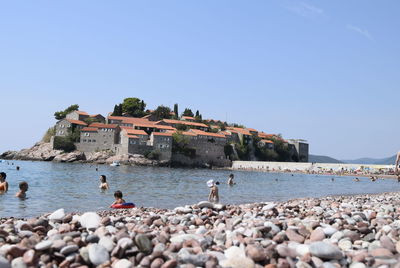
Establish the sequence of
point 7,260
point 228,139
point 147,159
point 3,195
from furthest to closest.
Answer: point 228,139, point 147,159, point 3,195, point 7,260

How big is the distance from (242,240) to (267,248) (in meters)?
Result: 0.53

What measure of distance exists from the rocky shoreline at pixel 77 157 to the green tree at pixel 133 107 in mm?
25921

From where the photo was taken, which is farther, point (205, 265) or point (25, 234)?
point (25, 234)

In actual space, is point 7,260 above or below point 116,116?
below

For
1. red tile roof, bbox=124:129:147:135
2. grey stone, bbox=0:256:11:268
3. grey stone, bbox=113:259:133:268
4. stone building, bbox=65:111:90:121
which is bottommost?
grey stone, bbox=113:259:133:268

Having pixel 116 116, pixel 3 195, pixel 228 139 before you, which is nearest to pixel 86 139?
pixel 116 116

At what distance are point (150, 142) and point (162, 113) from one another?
28.0m

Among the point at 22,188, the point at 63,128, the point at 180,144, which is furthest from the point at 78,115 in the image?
the point at 22,188

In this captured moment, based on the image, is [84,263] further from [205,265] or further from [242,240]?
[242,240]

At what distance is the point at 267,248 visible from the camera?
16.3ft

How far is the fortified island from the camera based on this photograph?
9775cm

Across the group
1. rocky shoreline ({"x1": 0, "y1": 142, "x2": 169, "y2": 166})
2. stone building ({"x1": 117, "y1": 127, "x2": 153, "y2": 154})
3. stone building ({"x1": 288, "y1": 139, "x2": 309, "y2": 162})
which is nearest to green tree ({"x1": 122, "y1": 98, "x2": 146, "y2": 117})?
stone building ({"x1": 117, "y1": 127, "x2": 153, "y2": 154})

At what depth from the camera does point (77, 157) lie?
323ft

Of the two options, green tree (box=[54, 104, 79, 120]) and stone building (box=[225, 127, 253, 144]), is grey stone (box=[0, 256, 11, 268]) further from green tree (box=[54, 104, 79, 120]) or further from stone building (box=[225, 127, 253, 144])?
green tree (box=[54, 104, 79, 120])
